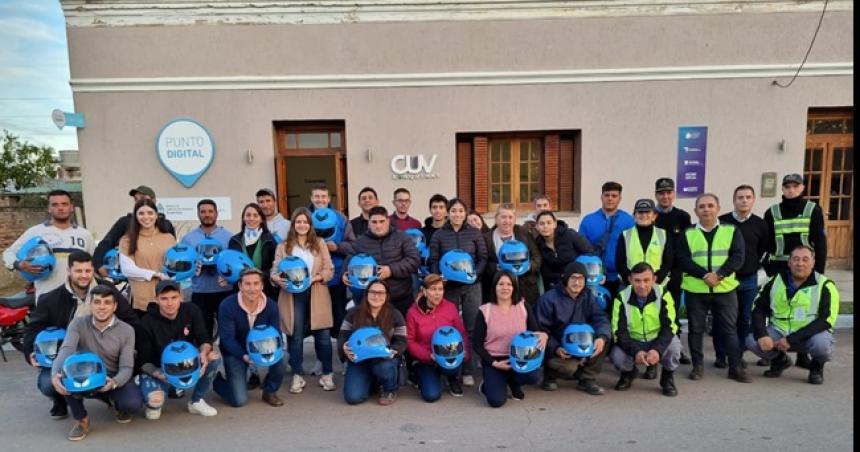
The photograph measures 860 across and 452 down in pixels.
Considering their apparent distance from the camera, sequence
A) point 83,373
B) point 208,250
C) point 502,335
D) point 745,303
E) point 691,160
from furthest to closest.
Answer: point 691,160, point 745,303, point 208,250, point 502,335, point 83,373

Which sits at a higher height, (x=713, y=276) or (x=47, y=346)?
(x=713, y=276)

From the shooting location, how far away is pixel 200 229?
16.1 feet

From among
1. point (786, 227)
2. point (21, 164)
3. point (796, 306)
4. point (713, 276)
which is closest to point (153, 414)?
point (713, 276)

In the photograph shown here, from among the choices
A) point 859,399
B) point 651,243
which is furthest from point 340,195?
point 859,399

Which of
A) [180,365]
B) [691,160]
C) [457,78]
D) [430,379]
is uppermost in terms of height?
[457,78]

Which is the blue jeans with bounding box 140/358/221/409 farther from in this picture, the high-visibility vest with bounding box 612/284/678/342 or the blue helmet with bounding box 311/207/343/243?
the high-visibility vest with bounding box 612/284/678/342

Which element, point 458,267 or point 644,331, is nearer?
point 644,331

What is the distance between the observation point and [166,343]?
12.7 feet

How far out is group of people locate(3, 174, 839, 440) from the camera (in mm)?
3859

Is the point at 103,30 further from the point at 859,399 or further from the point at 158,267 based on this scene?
the point at 859,399

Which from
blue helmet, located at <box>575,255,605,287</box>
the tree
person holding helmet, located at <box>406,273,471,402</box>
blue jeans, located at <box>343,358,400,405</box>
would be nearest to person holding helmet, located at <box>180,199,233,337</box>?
blue jeans, located at <box>343,358,400,405</box>

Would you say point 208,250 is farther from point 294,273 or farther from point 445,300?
point 445,300

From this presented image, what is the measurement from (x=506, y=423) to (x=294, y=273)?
2149 millimetres

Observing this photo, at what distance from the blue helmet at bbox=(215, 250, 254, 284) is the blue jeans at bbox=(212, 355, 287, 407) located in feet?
2.37
